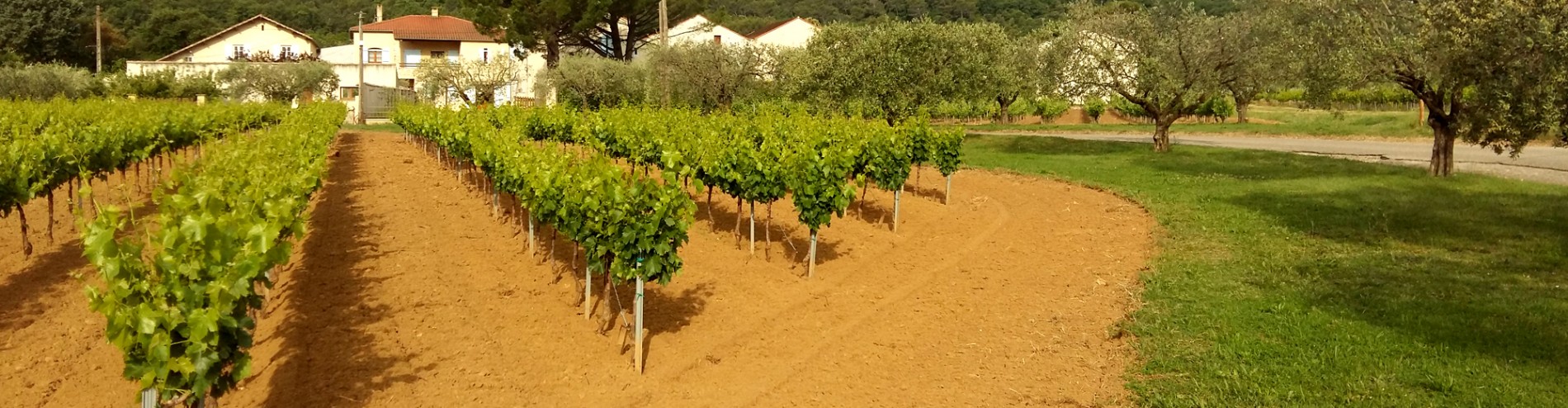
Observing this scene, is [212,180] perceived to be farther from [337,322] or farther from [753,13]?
[753,13]

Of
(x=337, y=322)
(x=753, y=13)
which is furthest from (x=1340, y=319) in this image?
(x=753, y=13)

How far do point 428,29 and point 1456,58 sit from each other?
2413 inches

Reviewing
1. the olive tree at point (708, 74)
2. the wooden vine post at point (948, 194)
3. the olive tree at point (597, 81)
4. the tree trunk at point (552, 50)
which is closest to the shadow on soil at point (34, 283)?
the wooden vine post at point (948, 194)

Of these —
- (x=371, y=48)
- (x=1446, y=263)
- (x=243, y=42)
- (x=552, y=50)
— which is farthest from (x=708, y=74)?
(x=243, y=42)

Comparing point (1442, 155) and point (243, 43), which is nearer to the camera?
point (1442, 155)

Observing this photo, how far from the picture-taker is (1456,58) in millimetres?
13031

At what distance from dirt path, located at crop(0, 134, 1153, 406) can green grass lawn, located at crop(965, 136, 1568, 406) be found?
2.01 ft

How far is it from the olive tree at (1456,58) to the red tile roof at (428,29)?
52.8 meters

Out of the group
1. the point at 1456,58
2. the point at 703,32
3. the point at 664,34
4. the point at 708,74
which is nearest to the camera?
the point at 1456,58

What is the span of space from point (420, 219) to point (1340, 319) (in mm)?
11399

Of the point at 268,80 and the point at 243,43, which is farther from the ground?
the point at 243,43

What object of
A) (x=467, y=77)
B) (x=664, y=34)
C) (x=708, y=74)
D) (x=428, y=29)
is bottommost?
(x=708, y=74)

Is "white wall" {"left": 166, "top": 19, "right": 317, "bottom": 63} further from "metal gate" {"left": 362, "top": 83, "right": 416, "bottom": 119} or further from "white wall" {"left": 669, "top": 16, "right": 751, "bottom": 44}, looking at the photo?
"white wall" {"left": 669, "top": 16, "right": 751, "bottom": 44}

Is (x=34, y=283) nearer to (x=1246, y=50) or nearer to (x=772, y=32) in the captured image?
(x=1246, y=50)
